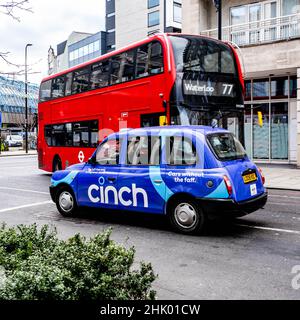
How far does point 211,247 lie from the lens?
232 inches

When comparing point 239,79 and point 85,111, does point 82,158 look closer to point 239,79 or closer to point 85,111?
point 85,111

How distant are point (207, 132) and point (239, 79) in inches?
216

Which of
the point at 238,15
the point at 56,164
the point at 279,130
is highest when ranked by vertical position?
the point at 238,15

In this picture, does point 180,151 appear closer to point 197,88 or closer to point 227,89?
point 197,88

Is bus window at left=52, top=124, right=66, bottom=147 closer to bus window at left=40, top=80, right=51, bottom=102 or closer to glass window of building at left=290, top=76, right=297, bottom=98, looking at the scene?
bus window at left=40, top=80, right=51, bottom=102

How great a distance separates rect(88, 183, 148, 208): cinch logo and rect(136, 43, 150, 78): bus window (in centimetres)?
463

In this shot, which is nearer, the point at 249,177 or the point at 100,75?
the point at 249,177

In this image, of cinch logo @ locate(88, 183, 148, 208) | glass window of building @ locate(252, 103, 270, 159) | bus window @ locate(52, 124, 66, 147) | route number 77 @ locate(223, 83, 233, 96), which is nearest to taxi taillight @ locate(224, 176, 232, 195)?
cinch logo @ locate(88, 183, 148, 208)

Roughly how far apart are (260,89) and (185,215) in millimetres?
15826

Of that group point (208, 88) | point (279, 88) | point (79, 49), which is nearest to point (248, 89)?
point (279, 88)

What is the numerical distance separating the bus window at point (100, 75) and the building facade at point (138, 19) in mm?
40252

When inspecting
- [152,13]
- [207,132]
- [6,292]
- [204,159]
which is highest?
[152,13]

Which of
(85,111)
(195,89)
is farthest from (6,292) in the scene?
(85,111)

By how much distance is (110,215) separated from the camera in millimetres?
8492
